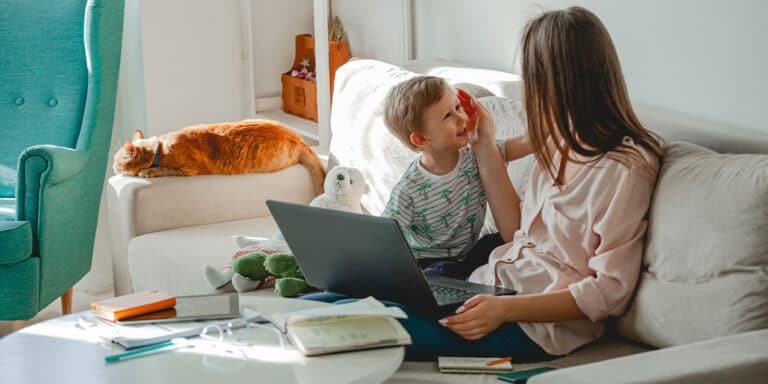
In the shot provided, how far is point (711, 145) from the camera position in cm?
177

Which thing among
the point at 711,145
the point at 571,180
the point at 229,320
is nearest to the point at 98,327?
the point at 229,320

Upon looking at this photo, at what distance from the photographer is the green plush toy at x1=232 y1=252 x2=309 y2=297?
2.04 meters

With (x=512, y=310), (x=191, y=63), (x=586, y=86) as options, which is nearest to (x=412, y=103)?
(x=586, y=86)

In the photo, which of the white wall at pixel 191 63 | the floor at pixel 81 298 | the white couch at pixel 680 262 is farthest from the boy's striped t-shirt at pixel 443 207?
the white wall at pixel 191 63

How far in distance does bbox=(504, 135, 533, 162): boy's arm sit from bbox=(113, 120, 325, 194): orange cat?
3.57ft

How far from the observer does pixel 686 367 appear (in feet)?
4.27

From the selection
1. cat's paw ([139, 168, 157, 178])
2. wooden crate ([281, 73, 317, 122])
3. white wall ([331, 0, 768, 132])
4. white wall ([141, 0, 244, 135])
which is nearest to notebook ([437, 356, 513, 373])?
white wall ([331, 0, 768, 132])

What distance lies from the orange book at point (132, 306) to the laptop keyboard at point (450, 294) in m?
0.47

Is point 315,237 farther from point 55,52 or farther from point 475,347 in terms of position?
point 55,52

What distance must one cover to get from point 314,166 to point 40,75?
110 cm

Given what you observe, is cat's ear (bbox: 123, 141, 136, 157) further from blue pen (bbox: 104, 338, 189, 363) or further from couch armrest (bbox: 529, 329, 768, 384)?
couch armrest (bbox: 529, 329, 768, 384)

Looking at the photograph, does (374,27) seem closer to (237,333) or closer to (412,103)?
(412,103)

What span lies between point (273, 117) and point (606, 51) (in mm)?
2269

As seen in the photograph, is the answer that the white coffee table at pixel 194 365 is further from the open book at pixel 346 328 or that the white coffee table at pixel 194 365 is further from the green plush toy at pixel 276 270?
the green plush toy at pixel 276 270
